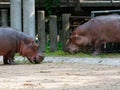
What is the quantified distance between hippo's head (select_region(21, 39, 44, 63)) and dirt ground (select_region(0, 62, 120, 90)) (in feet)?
3.25

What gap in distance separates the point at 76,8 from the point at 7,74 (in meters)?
8.72

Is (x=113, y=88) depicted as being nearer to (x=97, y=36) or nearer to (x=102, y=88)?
(x=102, y=88)

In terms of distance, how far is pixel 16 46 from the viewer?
1105 centimetres

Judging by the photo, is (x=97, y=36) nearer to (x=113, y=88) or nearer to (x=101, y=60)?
(x=101, y=60)

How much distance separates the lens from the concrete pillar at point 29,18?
1410 cm

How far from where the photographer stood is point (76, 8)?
17.0m

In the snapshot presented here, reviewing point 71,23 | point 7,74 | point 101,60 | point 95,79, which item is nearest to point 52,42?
point 71,23

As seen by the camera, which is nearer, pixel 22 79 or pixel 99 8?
pixel 22 79

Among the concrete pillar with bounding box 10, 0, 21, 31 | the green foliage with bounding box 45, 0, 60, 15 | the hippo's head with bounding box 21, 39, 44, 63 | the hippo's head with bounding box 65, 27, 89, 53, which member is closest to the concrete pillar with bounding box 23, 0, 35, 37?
the concrete pillar with bounding box 10, 0, 21, 31

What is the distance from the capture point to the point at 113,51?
13.9m

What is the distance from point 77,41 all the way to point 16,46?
2.83 metres

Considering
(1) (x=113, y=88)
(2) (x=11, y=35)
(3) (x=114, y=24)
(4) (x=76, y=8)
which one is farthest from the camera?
(4) (x=76, y=8)

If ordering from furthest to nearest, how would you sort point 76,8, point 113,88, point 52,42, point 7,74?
1. point 76,8
2. point 52,42
3. point 7,74
4. point 113,88

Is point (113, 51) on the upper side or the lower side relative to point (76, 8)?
lower
